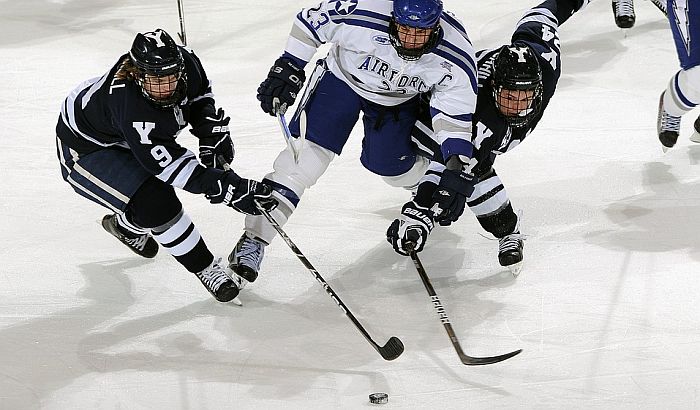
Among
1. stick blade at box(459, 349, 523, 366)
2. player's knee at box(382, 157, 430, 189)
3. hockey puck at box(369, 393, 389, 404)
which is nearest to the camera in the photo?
hockey puck at box(369, 393, 389, 404)

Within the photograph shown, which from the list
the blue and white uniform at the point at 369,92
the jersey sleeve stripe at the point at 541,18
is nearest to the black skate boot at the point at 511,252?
the blue and white uniform at the point at 369,92

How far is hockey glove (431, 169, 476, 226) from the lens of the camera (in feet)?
9.02

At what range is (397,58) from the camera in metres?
2.81

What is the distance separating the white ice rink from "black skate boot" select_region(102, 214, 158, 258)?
0.17ft

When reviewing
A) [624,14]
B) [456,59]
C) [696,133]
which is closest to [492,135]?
[456,59]

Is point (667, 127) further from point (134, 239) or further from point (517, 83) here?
point (134, 239)

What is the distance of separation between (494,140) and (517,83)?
8.3 inches

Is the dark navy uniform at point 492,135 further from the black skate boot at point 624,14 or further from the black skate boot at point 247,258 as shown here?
the black skate boot at point 624,14

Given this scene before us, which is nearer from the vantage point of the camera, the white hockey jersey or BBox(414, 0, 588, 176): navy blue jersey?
the white hockey jersey

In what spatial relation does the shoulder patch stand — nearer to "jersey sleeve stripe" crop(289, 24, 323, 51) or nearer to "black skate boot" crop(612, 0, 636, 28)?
"jersey sleeve stripe" crop(289, 24, 323, 51)

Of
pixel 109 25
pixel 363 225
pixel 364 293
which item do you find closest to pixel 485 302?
pixel 364 293

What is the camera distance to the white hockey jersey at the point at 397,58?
9.16 feet

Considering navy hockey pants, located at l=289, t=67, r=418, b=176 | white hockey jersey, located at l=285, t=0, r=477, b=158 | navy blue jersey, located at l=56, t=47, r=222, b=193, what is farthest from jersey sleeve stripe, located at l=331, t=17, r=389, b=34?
navy blue jersey, located at l=56, t=47, r=222, b=193

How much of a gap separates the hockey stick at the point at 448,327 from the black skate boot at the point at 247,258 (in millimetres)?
439
